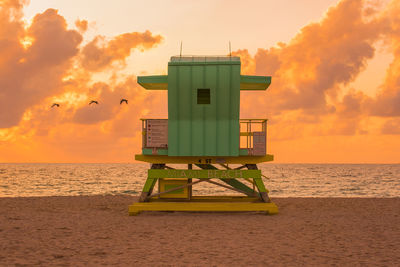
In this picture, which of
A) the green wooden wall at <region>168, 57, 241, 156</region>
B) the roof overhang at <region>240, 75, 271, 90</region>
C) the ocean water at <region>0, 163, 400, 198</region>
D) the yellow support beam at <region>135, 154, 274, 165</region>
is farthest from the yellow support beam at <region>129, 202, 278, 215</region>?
the ocean water at <region>0, 163, 400, 198</region>

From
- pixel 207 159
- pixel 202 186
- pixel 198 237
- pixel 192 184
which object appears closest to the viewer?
pixel 198 237

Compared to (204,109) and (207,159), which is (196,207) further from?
(204,109)

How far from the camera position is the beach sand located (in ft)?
32.2

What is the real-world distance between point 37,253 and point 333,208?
46.3ft

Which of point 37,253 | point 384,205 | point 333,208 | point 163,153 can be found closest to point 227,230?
point 163,153

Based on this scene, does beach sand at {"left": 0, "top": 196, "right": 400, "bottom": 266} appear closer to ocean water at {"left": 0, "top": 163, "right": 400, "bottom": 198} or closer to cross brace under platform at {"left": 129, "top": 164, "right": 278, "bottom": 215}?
cross brace under platform at {"left": 129, "top": 164, "right": 278, "bottom": 215}

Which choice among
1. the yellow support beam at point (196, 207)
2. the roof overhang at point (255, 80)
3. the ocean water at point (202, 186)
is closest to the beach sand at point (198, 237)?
the yellow support beam at point (196, 207)

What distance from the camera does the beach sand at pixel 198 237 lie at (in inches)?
386

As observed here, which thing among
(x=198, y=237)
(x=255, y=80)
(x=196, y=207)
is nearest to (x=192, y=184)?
(x=196, y=207)

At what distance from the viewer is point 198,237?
12359mm

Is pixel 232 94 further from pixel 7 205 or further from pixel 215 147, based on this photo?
pixel 7 205

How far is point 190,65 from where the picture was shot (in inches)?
643

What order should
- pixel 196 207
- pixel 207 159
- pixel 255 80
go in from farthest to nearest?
pixel 207 159 < pixel 196 207 < pixel 255 80

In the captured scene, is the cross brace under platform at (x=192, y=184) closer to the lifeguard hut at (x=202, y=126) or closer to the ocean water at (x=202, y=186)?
the lifeguard hut at (x=202, y=126)
